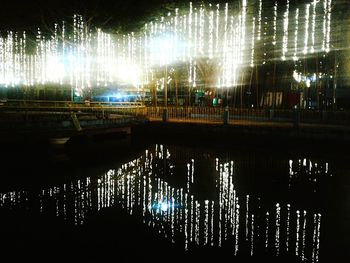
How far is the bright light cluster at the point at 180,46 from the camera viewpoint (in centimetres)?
2644

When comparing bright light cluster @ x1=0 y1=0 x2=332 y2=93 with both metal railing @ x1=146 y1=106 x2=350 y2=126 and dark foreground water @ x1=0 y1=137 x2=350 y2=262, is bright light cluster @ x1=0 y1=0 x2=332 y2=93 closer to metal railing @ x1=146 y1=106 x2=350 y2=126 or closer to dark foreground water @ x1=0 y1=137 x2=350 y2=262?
metal railing @ x1=146 y1=106 x2=350 y2=126

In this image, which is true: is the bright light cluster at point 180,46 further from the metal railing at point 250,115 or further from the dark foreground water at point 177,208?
the dark foreground water at point 177,208

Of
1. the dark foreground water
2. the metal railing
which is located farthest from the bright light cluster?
the dark foreground water

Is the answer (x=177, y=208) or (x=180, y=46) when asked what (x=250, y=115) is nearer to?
(x=180, y=46)

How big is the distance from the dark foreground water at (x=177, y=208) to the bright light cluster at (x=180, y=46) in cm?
1196

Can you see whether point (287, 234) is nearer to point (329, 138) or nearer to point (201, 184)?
point (201, 184)

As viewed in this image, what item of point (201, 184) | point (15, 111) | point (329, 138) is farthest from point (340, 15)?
point (15, 111)

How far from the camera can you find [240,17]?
93.0 feet

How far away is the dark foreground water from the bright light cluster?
12.0 metres

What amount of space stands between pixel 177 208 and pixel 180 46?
72.3ft

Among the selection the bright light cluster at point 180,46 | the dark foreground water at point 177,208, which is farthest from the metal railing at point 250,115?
the bright light cluster at point 180,46

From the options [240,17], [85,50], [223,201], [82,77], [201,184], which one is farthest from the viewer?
[82,77]

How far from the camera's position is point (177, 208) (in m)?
10.1

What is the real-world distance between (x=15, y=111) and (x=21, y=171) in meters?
6.00
